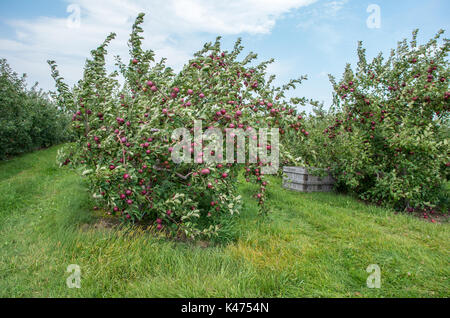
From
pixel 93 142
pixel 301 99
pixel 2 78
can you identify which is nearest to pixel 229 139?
pixel 301 99

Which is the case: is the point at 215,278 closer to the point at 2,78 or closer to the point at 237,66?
the point at 237,66

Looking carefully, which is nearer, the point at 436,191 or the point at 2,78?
the point at 436,191

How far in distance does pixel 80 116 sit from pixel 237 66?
2207 millimetres

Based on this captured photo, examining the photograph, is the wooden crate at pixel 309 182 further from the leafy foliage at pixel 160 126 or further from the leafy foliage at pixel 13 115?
the leafy foliage at pixel 13 115

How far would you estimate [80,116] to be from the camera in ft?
11.9

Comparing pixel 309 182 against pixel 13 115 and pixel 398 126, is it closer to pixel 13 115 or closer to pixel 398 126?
pixel 398 126

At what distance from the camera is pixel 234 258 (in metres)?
3.15

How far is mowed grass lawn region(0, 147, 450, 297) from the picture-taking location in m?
2.60

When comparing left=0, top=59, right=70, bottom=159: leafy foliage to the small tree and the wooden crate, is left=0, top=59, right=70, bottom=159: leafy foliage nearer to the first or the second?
the wooden crate

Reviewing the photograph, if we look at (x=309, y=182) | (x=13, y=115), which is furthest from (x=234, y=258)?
(x=13, y=115)

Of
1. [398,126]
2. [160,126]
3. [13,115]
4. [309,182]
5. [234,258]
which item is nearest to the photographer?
[234,258]

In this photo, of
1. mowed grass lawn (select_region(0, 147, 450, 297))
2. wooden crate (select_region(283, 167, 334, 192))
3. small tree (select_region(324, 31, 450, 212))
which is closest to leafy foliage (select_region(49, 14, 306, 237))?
mowed grass lawn (select_region(0, 147, 450, 297))

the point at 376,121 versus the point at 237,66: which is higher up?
the point at 237,66
